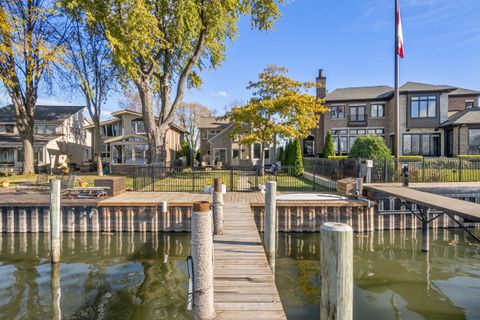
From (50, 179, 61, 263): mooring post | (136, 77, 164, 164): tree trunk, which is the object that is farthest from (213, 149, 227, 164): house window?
(50, 179, 61, 263): mooring post

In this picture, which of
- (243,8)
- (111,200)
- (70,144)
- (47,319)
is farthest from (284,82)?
(70,144)

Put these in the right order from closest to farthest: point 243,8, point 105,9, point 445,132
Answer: point 105,9
point 243,8
point 445,132

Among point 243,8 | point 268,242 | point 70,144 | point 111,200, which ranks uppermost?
point 243,8

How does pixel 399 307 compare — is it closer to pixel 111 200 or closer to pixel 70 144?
pixel 111 200

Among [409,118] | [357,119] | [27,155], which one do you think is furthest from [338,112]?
[27,155]

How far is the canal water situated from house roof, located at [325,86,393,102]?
21.0 metres

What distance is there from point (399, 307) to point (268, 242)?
347cm

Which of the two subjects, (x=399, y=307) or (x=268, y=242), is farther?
(x=268, y=242)

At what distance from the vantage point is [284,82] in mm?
22047

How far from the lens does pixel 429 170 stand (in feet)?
50.9

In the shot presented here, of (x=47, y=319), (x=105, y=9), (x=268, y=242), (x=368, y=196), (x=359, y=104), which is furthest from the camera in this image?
(x=359, y=104)

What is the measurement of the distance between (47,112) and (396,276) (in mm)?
38639

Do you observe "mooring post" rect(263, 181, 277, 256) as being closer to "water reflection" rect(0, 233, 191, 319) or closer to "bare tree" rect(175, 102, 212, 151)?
"water reflection" rect(0, 233, 191, 319)

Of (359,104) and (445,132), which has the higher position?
(359,104)
